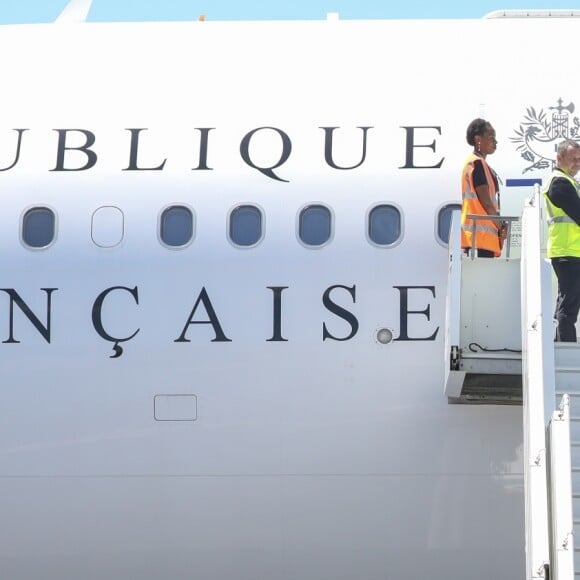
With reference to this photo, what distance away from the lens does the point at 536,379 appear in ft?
26.9

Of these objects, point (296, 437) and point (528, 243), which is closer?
point (528, 243)

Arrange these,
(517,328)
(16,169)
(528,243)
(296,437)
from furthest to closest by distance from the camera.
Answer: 1. (16,169)
2. (296,437)
3. (517,328)
4. (528,243)

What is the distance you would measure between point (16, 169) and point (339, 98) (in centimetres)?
270

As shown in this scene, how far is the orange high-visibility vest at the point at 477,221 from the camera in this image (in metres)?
10.1

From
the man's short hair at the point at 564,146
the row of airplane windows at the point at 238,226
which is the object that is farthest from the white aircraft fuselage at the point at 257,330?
the man's short hair at the point at 564,146

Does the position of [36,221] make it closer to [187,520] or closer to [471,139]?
[187,520]

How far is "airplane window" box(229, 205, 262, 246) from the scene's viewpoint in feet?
34.6

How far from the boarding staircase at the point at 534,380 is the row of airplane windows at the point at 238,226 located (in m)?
0.92

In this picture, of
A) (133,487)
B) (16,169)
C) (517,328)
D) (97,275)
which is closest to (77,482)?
(133,487)

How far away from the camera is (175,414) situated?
33.9 ft

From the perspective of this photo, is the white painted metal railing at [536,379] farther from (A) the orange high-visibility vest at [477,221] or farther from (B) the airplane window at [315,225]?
(B) the airplane window at [315,225]

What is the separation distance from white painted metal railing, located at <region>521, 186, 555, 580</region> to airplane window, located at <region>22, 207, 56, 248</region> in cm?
394

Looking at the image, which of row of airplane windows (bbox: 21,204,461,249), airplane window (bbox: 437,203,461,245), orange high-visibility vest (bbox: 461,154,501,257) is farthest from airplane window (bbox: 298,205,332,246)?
orange high-visibility vest (bbox: 461,154,501,257)

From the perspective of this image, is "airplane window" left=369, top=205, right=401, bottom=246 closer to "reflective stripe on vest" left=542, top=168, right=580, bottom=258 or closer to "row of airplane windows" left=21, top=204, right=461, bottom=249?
"row of airplane windows" left=21, top=204, right=461, bottom=249
